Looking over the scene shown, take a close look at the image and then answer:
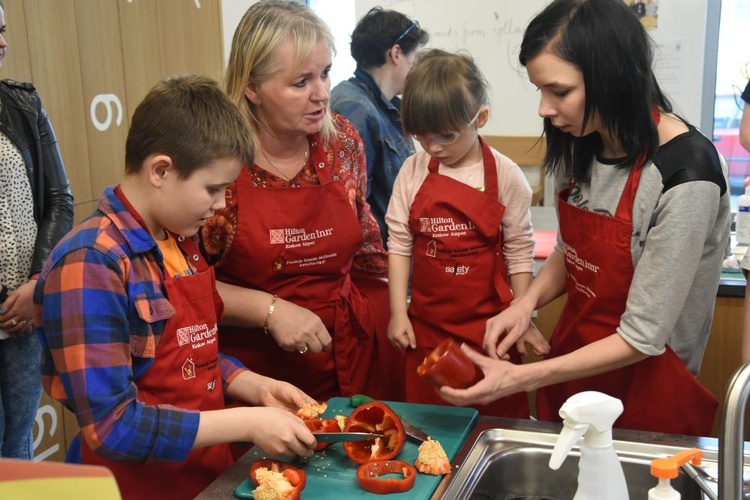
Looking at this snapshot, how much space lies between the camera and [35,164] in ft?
6.15

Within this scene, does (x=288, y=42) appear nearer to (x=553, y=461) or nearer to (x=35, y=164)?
(x=35, y=164)

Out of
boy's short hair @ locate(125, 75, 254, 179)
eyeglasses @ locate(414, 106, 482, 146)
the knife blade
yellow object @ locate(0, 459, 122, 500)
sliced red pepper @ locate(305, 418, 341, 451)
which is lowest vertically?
sliced red pepper @ locate(305, 418, 341, 451)

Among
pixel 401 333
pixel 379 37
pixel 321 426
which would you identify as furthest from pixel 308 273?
pixel 379 37

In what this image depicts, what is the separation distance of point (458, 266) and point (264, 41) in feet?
2.06

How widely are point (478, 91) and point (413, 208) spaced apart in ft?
0.95

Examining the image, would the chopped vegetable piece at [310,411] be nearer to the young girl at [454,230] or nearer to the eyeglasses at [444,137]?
the young girl at [454,230]

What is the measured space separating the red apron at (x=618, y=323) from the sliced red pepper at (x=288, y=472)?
590mm

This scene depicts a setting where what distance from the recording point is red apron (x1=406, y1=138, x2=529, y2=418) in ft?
5.57

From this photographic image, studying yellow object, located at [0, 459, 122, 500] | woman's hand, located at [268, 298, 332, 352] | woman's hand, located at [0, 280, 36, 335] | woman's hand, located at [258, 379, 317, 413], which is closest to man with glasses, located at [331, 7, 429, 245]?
woman's hand, located at [268, 298, 332, 352]

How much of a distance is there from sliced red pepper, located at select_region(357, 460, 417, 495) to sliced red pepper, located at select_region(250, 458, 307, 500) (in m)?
0.08

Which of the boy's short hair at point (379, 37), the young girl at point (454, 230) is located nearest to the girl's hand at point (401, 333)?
the young girl at point (454, 230)

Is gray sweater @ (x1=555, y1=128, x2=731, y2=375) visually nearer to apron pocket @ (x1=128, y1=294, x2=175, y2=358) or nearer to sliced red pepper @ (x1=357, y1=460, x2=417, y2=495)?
sliced red pepper @ (x1=357, y1=460, x2=417, y2=495)

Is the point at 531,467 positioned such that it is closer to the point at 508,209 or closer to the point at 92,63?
the point at 508,209

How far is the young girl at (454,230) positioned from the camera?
1.66m
